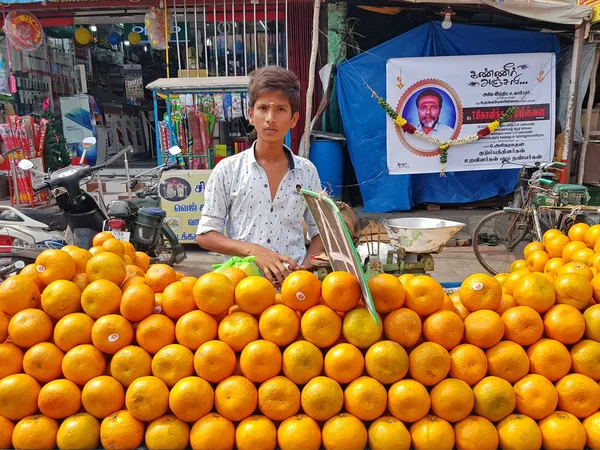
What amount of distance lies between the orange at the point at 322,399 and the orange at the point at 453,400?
0.90 ft

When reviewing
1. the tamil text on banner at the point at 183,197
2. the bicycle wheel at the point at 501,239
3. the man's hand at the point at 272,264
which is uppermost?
the man's hand at the point at 272,264

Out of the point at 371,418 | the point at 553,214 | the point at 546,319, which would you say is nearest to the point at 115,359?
the point at 371,418

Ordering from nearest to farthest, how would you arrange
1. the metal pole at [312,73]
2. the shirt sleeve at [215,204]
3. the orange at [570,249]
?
the orange at [570,249]
the shirt sleeve at [215,204]
the metal pole at [312,73]

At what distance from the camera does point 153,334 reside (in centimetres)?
143

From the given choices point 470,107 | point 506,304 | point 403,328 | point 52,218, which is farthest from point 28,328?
point 470,107

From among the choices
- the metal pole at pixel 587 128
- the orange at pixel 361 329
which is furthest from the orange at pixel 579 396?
the metal pole at pixel 587 128

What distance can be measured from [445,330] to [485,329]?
0.40 feet

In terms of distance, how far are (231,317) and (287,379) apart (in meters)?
0.26

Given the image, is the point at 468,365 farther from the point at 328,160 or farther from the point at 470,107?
the point at 470,107

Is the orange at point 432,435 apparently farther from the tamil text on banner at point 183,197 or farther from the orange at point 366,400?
the tamil text on banner at point 183,197

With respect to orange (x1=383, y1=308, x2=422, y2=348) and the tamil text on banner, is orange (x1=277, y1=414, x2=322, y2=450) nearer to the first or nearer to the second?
orange (x1=383, y1=308, x2=422, y2=348)

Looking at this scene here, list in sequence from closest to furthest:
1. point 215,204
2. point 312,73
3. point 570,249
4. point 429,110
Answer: point 570,249 < point 215,204 < point 312,73 < point 429,110

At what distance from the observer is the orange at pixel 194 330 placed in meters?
1.43

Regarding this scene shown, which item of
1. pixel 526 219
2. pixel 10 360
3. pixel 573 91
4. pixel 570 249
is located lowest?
pixel 526 219
